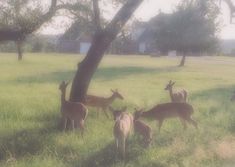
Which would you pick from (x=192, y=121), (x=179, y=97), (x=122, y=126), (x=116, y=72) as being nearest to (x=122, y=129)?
(x=122, y=126)

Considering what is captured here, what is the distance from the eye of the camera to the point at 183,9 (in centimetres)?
5162

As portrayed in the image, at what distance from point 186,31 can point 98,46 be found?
39.1 m

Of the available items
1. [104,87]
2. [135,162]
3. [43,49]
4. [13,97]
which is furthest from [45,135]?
[43,49]

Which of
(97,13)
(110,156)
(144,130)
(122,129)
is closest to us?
(122,129)

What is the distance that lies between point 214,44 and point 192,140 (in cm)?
4153

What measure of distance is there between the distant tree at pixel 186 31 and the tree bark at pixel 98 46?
38509 millimetres

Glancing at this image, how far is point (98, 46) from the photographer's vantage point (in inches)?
524

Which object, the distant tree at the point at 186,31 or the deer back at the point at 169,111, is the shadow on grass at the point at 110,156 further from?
the distant tree at the point at 186,31

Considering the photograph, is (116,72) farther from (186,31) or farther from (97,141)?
(97,141)

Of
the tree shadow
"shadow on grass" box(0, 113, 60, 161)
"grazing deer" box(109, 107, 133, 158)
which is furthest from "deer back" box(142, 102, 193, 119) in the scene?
the tree shadow

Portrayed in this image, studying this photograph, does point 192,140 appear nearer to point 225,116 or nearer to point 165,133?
point 165,133

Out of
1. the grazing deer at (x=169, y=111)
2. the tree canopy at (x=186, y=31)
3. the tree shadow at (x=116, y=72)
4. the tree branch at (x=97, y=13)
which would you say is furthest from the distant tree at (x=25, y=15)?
the tree canopy at (x=186, y=31)

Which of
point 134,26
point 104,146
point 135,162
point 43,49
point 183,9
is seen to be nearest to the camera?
point 135,162

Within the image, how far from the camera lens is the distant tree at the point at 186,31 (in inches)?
2020
